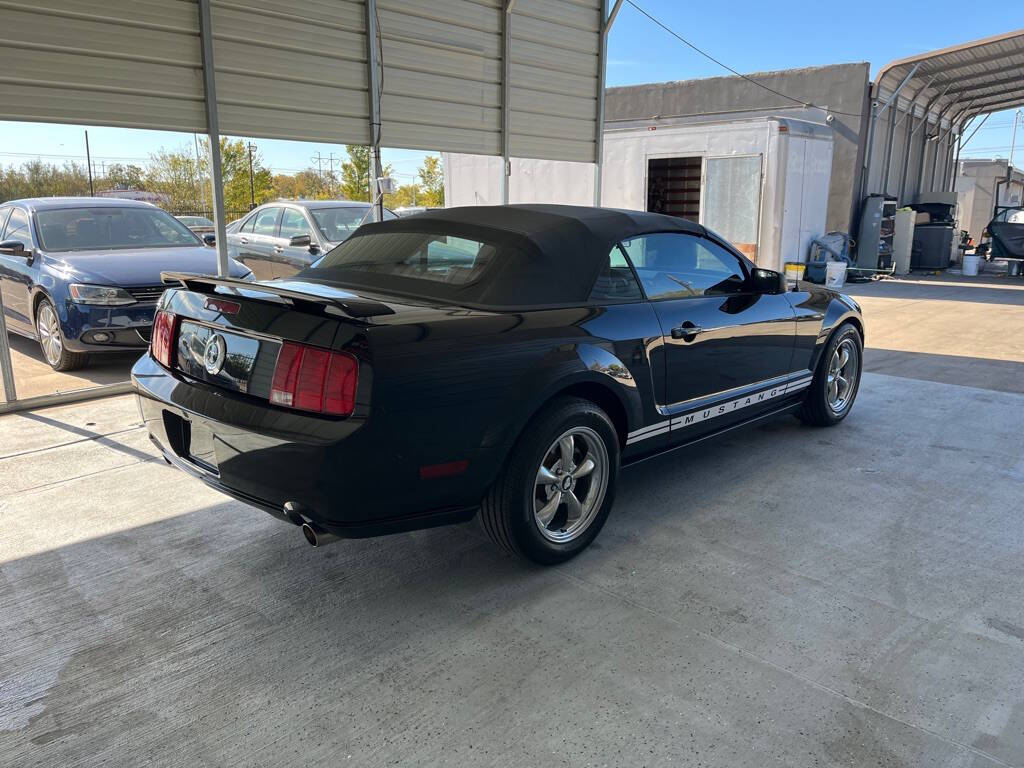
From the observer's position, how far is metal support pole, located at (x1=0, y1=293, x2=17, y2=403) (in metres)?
5.33

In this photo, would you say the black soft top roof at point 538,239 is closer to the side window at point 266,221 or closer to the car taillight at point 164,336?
the car taillight at point 164,336

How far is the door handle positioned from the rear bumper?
57.4 inches

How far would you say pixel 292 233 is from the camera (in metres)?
9.38

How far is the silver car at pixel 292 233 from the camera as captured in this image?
9062mm

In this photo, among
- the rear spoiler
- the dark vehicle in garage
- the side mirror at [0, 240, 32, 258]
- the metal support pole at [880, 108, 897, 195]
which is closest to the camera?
the rear spoiler

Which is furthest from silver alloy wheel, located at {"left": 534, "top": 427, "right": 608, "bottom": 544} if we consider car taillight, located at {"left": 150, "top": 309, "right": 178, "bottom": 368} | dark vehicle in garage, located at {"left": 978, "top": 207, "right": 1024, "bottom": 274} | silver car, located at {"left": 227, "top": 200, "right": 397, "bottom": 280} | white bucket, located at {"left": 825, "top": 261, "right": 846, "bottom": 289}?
dark vehicle in garage, located at {"left": 978, "top": 207, "right": 1024, "bottom": 274}

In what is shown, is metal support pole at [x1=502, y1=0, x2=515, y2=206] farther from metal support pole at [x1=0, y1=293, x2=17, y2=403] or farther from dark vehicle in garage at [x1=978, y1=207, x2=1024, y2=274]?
dark vehicle in garage at [x1=978, y1=207, x2=1024, y2=274]

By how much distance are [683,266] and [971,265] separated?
17.5 metres

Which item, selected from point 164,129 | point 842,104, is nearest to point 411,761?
point 164,129

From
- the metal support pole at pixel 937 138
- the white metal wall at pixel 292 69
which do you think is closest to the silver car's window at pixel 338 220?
the white metal wall at pixel 292 69

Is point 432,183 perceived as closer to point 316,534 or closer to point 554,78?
point 554,78

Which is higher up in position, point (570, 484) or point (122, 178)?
point (122, 178)

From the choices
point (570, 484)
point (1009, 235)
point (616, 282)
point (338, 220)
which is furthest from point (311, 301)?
point (1009, 235)

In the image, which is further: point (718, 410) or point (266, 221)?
point (266, 221)
